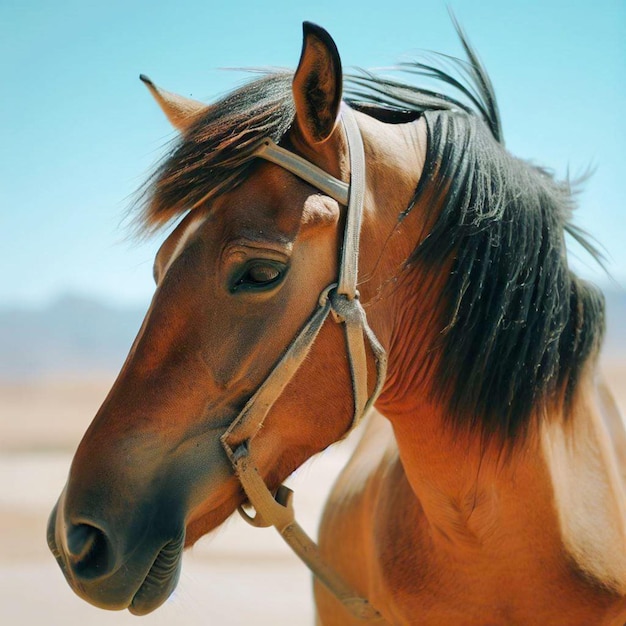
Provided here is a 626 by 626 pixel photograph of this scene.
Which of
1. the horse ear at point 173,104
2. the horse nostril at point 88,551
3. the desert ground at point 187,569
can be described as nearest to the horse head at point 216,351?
the horse nostril at point 88,551

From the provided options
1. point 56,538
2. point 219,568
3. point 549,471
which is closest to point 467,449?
point 549,471

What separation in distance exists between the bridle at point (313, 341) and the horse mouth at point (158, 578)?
182 millimetres

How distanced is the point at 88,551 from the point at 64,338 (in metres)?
41.5

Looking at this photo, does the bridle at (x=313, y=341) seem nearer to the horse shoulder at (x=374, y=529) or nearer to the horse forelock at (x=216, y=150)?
the horse forelock at (x=216, y=150)

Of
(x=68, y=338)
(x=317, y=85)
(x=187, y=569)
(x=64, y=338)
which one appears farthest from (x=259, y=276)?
(x=64, y=338)

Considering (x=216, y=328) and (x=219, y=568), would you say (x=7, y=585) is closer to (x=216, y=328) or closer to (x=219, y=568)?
(x=219, y=568)

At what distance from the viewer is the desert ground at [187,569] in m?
5.07

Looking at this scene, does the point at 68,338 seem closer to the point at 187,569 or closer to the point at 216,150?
the point at 187,569

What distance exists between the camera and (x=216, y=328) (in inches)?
54.5

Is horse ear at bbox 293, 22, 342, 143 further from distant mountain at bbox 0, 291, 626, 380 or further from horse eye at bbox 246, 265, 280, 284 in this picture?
distant mountain at bbox 0, 291, 626, 380

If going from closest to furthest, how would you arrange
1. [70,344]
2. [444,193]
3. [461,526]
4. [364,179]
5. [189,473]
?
[189,473], [364,179], [444,193], [461,526], [70,344]

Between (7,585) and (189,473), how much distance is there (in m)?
5.59

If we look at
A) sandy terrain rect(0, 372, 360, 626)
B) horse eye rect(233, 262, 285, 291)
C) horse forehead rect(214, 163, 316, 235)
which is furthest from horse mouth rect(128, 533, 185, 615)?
horse forehead rect(214, 163, 316, 235)

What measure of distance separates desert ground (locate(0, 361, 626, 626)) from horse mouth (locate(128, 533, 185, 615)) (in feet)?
0.57
